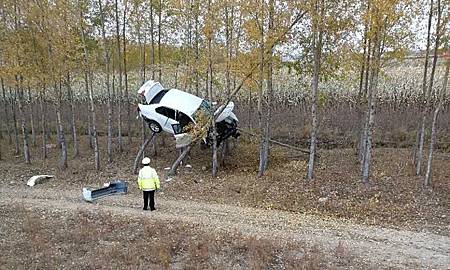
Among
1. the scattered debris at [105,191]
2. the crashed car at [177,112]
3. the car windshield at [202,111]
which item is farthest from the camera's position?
the crashed car at [177,112]

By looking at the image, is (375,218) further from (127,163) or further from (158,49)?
(158,49)

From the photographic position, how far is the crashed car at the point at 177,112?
18.3m

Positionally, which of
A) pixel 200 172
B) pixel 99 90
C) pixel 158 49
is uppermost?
pixel 158 49

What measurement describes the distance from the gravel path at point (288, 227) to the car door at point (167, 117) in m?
4.05

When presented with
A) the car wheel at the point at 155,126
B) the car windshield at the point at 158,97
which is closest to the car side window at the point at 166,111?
the car windshield at the point at 158,97

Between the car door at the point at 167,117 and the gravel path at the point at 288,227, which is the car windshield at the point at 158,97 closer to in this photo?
the car door at the point at 167,117

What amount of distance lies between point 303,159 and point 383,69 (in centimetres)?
642

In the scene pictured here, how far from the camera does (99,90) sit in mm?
37438

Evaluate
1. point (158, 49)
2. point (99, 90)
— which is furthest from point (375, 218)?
point (99, 90)

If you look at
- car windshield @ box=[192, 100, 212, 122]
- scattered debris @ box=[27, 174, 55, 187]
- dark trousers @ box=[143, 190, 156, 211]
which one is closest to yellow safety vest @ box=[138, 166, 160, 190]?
dark trousers @ box=[143, 190, 156, 211]

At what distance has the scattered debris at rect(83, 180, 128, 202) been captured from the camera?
1437cm

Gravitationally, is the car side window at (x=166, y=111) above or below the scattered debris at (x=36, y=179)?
above

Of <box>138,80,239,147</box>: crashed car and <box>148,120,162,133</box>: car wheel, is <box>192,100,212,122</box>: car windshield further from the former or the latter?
<box>148,120,162,133</box>: car wheel

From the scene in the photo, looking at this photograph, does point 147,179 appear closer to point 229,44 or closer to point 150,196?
point 150,196
